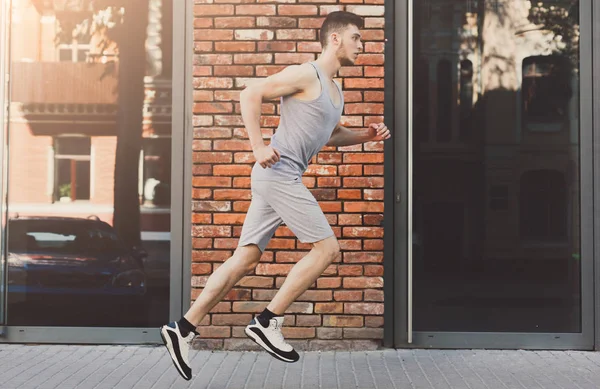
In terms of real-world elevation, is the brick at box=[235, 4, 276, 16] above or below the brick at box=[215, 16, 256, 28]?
above

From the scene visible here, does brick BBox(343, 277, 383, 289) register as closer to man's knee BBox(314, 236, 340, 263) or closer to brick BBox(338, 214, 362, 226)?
brick BBox(338, 214, 362, 226)

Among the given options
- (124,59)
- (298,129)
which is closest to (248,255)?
(298,129)

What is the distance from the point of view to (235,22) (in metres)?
6.03

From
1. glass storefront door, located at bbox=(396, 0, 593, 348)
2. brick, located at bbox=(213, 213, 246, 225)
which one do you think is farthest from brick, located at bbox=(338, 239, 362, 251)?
brick, located at bbox=(213, 213, 246, 225)

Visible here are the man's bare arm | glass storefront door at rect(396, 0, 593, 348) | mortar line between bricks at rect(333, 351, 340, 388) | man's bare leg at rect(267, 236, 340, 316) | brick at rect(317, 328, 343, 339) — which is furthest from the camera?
glass storefront door at rect(396, 0, 593, 348)

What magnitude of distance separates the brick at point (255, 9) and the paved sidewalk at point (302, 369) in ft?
A: 9.03

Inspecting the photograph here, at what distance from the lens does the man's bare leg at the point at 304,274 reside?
4395 millimetres

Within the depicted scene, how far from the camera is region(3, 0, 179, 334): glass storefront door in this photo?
Answer: 6.16 m

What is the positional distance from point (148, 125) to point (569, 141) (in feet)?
11.6

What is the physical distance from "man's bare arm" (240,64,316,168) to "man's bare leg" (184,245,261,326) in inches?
23.7

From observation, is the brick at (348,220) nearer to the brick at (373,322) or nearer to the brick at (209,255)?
the brick at (373,322)

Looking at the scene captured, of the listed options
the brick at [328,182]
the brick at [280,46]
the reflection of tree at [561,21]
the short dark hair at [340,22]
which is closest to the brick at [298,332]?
the brick at [328,182]

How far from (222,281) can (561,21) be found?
3762mm

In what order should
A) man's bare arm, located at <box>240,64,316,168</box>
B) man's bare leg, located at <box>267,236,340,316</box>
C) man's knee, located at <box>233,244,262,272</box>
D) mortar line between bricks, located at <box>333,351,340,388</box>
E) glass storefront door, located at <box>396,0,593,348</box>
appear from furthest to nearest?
glass storefront door, located at <box>396,0,593,348</box> → mortar line between bricks, located at <box>333,351,340,388</box> → man's knee, located at <box>233,244,262,272</box> → man's bare leg, located at <box>267,236,340,316</box> → man's bare arm, located at <box>240,64,316,168</box>
